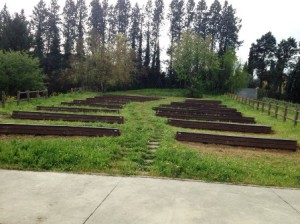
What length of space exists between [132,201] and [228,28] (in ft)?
234

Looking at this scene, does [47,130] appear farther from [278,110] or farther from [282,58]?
[282,58]

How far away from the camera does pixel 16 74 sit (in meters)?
31.0

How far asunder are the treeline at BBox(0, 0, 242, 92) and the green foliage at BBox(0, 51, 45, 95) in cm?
1196

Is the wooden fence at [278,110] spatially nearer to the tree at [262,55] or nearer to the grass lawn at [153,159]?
the grass lawn at [153,159]

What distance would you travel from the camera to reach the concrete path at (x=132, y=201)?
14.8ft

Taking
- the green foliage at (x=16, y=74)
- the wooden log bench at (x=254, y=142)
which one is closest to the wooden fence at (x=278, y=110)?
the wooden log bench at (x=254, y=142)

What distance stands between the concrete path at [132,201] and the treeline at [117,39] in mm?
37496

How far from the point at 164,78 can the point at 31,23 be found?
99.7 feet

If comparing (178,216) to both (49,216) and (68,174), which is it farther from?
(68,174)

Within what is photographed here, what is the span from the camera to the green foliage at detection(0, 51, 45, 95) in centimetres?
3059

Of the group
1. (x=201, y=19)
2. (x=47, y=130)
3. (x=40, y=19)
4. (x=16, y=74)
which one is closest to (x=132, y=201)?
(x=47, y=130)

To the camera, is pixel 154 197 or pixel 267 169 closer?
pixel 154 197

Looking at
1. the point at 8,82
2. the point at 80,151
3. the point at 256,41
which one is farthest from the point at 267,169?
the point at 256,41

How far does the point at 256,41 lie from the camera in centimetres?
7319
